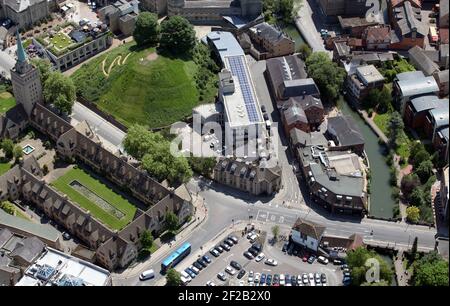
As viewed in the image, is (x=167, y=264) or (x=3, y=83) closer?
(x=167, y=264)

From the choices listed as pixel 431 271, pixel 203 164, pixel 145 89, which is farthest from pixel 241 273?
pixel 145 89

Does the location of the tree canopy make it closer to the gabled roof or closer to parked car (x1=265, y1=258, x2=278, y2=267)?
parked car (x1=265, y1=258, x2=278, y2=267)

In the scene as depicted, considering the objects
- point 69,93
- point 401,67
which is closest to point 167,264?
point 69,93

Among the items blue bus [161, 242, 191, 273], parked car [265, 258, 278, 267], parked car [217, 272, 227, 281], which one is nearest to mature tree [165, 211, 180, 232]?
blue bus [161, 242, 191, 273]

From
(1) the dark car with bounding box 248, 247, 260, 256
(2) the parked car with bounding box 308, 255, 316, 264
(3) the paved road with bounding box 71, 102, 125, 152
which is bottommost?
(1) the dark car with bounding box 248, 247, 260, 256

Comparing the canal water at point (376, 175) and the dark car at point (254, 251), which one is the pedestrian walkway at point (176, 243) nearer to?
the dark car at point (254, 251)
